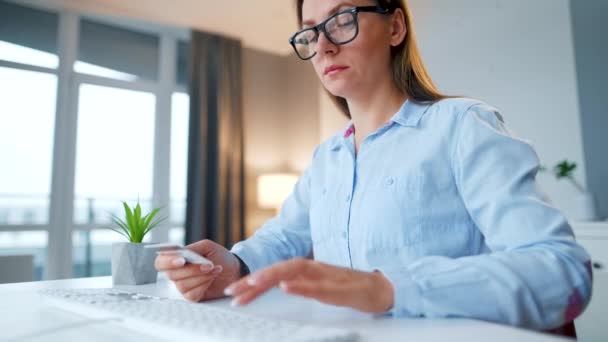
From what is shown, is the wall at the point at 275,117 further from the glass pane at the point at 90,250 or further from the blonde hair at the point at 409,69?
the blonde hair at the point at 409,69

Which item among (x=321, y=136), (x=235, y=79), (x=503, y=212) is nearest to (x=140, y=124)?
(x=235, y=79)

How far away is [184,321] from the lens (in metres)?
0.52

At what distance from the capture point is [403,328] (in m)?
0.55

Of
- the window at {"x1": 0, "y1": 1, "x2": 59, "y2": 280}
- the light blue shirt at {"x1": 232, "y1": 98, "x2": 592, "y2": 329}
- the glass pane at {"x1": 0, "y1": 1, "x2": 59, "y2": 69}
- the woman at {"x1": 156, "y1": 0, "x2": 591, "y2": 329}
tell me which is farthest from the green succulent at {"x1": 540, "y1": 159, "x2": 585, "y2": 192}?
the glass pane at {"x1": 0, "y1": 1, "x2": 59, "y2": 69}

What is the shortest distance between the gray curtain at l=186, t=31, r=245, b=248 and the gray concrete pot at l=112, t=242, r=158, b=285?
332cm

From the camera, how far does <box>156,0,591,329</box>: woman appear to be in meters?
0.60

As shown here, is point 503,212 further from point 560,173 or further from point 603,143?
point 603,143

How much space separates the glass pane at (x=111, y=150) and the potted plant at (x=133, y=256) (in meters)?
3.08

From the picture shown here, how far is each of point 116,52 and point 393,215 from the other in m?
4.28

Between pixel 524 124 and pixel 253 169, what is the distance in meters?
2.92

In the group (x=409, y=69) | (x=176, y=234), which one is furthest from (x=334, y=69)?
(x=176, y=234)

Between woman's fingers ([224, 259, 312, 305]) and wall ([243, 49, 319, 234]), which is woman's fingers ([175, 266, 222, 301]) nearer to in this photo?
woman's fingers ([224, 259, 312, 305])

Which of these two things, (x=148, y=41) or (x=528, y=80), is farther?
(x=148, y=41)

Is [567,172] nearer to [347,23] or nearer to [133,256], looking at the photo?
[347,23]
